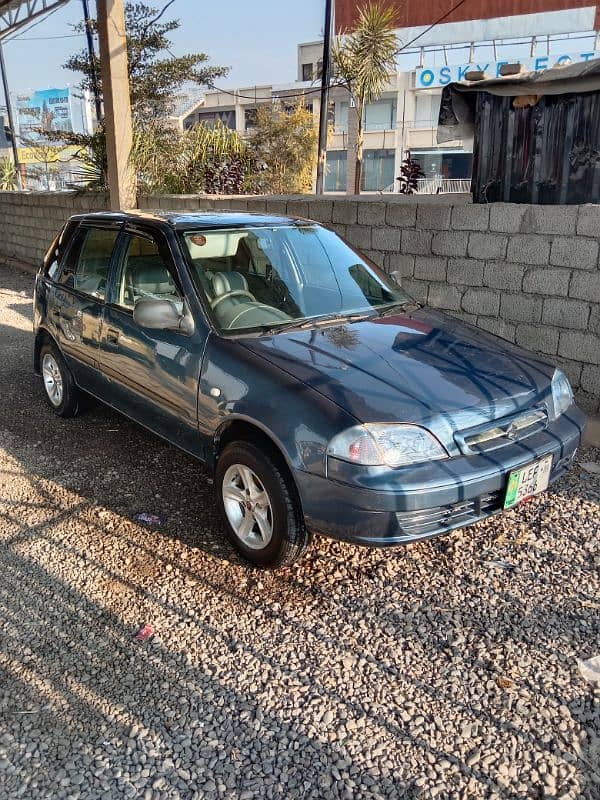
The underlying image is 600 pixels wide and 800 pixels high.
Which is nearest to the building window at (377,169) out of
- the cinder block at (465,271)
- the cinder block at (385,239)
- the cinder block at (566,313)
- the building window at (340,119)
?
the building window at (340,119)

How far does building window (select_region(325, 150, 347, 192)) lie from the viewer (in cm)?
4362

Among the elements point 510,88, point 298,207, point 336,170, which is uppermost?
point 336,170

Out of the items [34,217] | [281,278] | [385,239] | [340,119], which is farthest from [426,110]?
[281,278]

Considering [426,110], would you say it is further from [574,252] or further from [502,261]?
[574,252]

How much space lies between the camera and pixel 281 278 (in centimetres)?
401

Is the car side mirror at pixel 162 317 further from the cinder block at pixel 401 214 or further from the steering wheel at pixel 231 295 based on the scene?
the cinder block at pixel 401 214

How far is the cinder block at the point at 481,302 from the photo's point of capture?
227 inches

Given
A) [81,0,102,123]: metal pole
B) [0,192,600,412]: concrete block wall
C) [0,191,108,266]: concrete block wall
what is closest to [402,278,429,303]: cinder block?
[0,192,600,412]: concrete block wall

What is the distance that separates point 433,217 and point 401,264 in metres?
0.58

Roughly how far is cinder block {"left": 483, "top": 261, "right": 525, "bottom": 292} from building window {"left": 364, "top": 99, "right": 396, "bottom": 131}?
40.3 m

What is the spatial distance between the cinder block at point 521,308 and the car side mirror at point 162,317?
10.5 ft

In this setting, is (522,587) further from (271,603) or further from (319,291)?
(319,291)

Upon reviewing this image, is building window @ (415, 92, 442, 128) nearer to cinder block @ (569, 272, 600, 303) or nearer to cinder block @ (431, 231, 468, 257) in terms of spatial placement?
cinder block @ (431, 231, 468, 257)

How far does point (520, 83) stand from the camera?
5453mm
